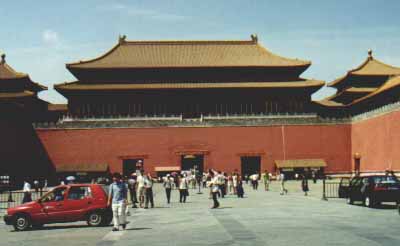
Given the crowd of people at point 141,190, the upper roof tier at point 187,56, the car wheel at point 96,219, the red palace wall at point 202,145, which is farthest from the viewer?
the upper roof tier at point 187,56

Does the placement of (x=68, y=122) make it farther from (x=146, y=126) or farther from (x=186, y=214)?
(x=186, y=214)

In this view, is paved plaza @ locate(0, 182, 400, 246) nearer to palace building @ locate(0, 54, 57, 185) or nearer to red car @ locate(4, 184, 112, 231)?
red car @ locate(4, 184, 112, 231)

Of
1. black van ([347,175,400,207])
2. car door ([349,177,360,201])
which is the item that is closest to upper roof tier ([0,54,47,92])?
car door ([349,177,360,201])

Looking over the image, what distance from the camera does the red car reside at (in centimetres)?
1734

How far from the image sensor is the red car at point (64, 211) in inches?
683

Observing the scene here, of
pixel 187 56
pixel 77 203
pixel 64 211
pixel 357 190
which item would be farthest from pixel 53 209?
pixel 187 56

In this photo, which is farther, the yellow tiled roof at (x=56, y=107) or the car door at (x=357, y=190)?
the yellow tiled roof at (x=56, y=107)

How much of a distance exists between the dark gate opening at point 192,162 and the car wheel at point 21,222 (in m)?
35.2

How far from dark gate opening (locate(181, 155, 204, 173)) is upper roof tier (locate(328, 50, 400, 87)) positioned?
15.5m

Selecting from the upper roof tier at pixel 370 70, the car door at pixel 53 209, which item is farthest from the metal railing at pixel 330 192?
the upper roof tier at pixel 370 70

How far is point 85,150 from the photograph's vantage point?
171 feet

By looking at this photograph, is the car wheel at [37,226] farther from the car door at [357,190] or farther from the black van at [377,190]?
the car door at [357,190]

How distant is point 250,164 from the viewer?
52938mm

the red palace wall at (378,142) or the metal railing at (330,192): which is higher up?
the red palace wall at (378,142)
